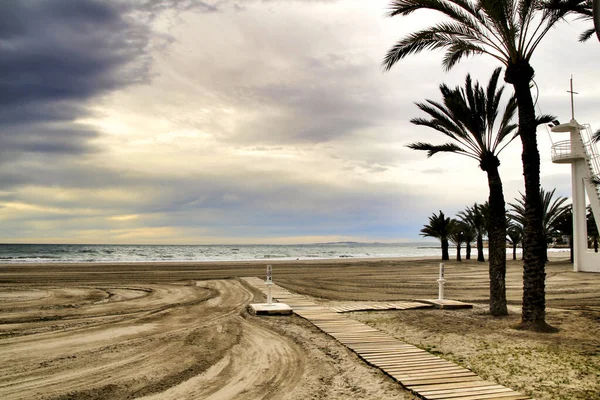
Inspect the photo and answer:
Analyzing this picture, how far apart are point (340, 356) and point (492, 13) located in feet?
26.5

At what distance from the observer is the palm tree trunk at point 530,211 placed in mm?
10297

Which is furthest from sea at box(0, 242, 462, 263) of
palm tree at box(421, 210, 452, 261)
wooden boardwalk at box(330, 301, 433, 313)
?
wooden boardwalk at box(330, 301, 433, 313)

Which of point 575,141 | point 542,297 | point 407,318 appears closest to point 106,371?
point 407,318

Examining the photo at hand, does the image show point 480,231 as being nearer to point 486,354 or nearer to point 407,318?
point 407,318

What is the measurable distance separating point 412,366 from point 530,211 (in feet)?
18.9

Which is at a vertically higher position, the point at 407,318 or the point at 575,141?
the point at 575,141

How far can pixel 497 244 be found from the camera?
40.8ft

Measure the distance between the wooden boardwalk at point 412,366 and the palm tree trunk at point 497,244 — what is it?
4.28m

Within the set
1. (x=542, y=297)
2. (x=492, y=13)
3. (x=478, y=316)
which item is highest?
(x=492, y=13)

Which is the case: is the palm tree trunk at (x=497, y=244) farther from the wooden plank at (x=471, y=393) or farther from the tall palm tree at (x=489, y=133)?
the wooden plank at (x=471, y=393)

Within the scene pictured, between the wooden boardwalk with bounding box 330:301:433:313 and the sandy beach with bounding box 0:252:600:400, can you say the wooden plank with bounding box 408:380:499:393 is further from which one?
the wooden boardwalk with bounding box 330:301:433:313

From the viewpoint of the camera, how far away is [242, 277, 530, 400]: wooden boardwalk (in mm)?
5645

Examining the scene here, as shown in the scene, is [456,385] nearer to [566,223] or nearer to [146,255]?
[566,223]

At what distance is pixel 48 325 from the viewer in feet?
34.8
